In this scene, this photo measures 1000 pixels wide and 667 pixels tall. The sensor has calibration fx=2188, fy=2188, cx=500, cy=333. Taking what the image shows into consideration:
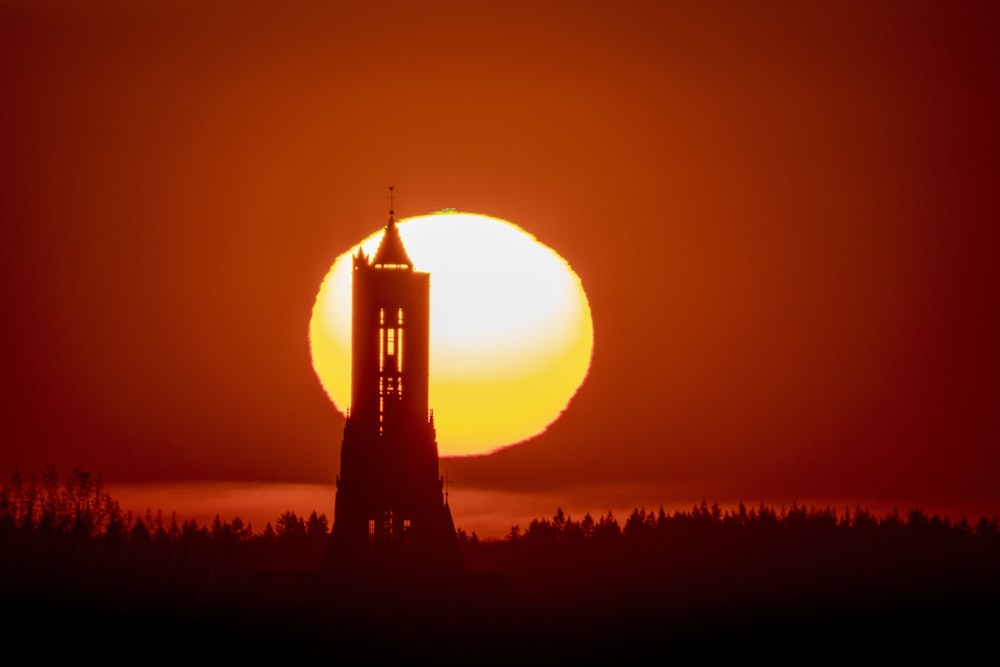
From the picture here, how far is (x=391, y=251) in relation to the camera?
117 metres

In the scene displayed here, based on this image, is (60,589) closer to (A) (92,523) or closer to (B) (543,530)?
(A) (92,523)

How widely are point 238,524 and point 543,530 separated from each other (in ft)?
80.7

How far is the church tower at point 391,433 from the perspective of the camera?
11525 centimetres

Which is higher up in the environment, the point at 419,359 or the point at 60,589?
the point at 419,359

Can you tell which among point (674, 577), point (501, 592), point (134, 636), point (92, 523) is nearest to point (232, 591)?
point (134, 636)

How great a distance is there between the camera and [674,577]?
14462 cm

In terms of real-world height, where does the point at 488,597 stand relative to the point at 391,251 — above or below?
below

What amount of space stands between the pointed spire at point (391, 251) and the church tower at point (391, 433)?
0.05m

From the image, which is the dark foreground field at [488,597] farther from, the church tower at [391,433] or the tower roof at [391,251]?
the tower roof at [391,251]

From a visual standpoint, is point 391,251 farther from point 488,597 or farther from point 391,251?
point 488,597

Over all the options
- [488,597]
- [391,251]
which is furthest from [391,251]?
[488,597]

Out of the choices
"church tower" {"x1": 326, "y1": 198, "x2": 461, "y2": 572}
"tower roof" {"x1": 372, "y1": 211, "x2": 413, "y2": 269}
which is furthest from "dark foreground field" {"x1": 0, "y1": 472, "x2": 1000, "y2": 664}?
"tower roof" {"x1": 372, "y1": 211, "x2": 413, "y2": 269}

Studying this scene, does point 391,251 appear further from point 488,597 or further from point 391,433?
point 488,597

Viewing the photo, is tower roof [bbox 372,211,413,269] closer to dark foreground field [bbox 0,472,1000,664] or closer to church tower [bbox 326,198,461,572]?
church tower [bbox 326,198,461,572]
